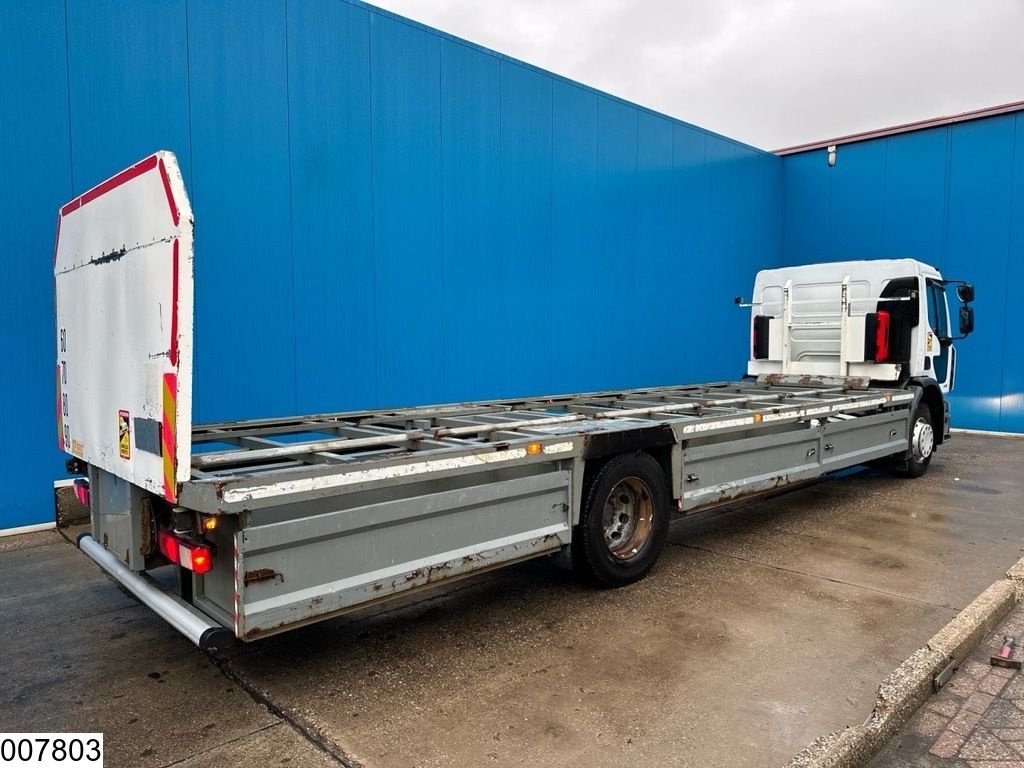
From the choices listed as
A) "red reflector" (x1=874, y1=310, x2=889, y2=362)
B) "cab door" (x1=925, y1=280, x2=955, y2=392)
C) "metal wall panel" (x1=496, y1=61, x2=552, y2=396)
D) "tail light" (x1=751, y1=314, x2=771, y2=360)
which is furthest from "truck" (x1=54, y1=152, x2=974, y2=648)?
"metal wall panel" (x1=496, y1=61, x2=552, y2=396)

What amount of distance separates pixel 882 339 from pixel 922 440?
1462 millimetres

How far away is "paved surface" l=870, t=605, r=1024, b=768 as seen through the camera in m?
3.03

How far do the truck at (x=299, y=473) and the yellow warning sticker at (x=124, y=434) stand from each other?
0.05 feet

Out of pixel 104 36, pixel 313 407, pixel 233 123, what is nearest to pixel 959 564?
pixel 313 407

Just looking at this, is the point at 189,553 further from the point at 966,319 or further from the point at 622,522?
the point at 966,319

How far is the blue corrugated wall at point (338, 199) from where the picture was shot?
628 centimetres

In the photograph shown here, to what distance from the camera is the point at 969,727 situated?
3273mm

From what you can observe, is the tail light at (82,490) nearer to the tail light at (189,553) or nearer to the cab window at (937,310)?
the tail light at (189,553)

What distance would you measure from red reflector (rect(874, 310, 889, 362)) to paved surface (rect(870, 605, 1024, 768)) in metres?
5.12

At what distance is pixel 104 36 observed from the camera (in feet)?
21.1

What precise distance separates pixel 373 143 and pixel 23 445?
4.69 meters

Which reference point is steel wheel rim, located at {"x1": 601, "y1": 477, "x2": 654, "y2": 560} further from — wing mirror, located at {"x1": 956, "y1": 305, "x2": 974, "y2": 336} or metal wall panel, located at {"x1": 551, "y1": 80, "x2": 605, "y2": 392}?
wing mirror, located at {"x1": 956, "y1": 305, "x2": 974, "y2": 336}

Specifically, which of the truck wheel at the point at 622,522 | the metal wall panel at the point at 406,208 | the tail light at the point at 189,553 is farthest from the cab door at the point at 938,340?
the tail light at the point at 189,553

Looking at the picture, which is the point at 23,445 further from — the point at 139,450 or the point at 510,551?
the point at 510,551
